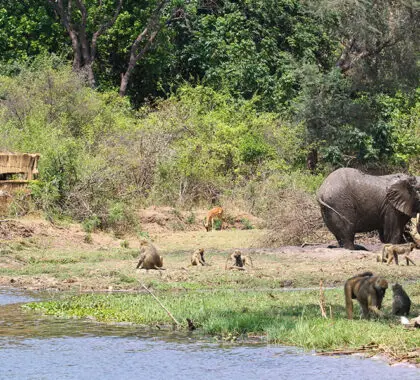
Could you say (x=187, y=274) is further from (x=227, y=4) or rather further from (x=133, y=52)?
(x=227, y=4)

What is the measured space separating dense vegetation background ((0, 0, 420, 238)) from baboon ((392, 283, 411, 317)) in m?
12.3

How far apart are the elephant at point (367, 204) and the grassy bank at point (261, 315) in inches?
285

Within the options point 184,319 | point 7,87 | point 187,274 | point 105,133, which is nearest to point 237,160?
point 105,133

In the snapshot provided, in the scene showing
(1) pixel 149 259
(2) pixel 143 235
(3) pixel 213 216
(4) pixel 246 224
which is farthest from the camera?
(4) pixel 246 224

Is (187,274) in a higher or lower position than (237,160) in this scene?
lower

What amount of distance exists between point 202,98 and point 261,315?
26201 millimetres

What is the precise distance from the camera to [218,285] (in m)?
19.2

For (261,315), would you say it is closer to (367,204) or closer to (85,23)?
(367,204)

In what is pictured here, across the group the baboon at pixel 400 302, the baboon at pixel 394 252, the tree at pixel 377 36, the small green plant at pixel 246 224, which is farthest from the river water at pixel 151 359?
the tree at pixel 377 36

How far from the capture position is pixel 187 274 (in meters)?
20.4

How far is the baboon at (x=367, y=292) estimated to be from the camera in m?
13.6

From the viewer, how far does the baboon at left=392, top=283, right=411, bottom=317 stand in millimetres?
14195

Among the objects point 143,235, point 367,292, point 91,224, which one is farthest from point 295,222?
point 367,292

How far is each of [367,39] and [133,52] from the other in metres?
10.3
